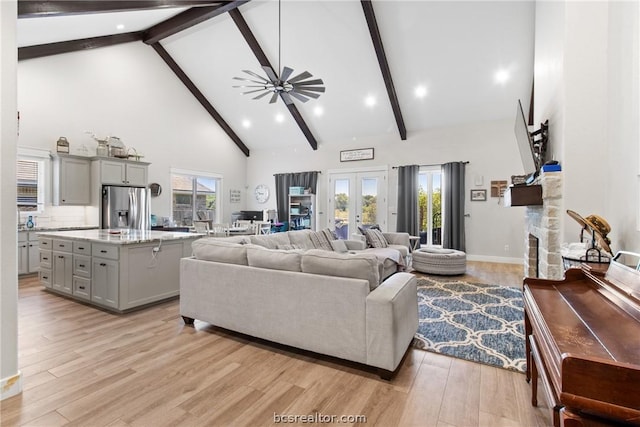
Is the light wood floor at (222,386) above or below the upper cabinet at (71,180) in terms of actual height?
below

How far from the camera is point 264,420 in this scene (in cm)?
162

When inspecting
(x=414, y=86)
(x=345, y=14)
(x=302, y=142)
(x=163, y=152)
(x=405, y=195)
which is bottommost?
(x=405, y=195)

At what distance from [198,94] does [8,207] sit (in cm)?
690

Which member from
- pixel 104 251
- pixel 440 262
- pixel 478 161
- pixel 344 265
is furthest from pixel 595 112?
pixel 104 251

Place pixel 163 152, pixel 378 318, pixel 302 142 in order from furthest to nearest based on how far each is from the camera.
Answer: pixel 302 142 < pixel 163 152 < pixel 378 318

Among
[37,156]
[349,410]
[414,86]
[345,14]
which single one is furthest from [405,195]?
[37,156]

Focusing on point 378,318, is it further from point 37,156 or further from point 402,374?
point 37,156

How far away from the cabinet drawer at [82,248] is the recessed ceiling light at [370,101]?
5.74 metres

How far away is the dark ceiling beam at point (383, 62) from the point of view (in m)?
4.77

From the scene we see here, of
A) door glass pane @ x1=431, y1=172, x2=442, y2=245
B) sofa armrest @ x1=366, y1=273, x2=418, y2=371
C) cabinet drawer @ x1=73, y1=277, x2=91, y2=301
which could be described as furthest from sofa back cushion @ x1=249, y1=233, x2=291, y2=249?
door glass pane @ x1=431, y1=172, x2=442, y2=245

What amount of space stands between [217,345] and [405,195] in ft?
18.8

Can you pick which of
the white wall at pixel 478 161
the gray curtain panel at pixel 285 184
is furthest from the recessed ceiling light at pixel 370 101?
the gray curtain panel at pixel 285 184

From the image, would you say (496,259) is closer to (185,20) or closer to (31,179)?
(185,20)

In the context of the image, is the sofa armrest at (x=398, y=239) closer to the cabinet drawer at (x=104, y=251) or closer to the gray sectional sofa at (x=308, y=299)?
the gray sectional sofa at (x=308, y=299)
